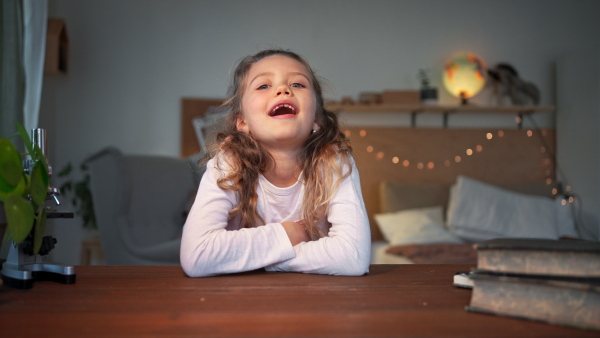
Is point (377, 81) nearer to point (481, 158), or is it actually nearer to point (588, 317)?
point (481, 158)

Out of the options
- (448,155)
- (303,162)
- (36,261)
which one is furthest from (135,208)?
(448,155)

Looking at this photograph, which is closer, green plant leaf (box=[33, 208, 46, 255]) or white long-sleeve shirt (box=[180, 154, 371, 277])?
green plant leaf (box=[33, 208, 46, 255])

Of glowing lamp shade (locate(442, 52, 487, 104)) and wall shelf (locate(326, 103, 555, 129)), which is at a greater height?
glowing lamp shade (locate(442, 52, 487, 104))

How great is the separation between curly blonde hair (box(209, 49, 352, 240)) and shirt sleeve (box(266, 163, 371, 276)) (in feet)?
0.12

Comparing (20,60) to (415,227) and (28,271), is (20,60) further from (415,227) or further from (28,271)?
(415,227)

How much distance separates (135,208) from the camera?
2.66 metres

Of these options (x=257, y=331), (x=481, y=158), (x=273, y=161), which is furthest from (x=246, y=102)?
(x=481, y=158)

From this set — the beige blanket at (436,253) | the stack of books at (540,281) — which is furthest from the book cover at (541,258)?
the beige blanket at (436,253)

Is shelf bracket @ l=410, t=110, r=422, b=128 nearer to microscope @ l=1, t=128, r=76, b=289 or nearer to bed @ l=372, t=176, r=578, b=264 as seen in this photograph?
bed @ l=372, t=176, r=578, b=264

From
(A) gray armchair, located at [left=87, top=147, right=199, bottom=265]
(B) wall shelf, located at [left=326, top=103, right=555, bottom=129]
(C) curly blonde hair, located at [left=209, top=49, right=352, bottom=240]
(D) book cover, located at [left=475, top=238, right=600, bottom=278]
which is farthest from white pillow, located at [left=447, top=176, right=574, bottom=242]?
(D) book cover, located at [left=475, top=238, right=600, bottom=278]

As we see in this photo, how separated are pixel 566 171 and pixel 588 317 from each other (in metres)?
3.60

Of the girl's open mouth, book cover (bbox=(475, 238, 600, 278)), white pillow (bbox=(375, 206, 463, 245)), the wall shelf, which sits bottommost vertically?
white pillow (bbox=(375, 206, 463, 245))

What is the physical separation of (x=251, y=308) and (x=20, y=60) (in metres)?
2.21

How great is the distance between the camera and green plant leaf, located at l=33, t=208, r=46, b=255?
787mm
